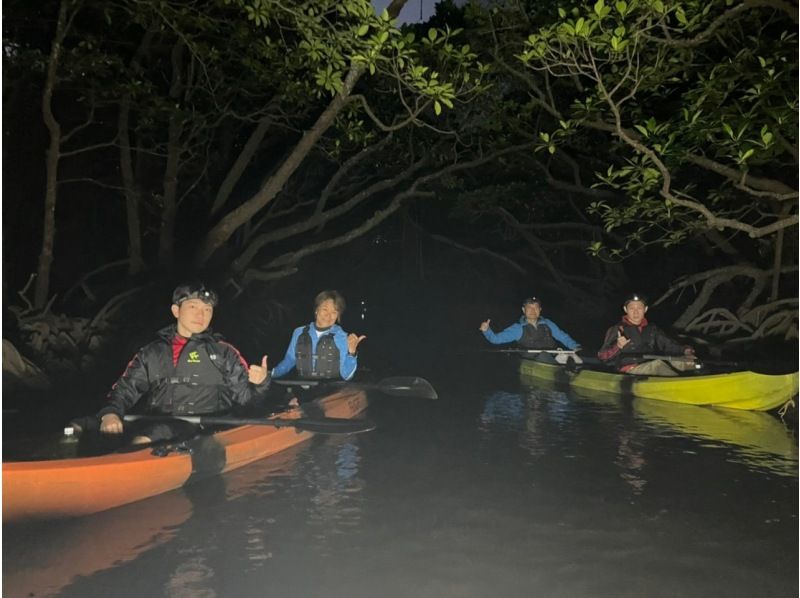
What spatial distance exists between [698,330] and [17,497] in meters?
10.6

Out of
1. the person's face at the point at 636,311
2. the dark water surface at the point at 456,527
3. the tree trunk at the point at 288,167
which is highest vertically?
the tree trunk at the point at 288,167

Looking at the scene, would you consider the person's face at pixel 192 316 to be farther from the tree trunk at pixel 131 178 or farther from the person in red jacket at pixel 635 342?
the tree trunk at pixel 131 178

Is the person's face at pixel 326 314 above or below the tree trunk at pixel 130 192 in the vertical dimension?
below

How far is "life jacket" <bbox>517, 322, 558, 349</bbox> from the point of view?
436 inches

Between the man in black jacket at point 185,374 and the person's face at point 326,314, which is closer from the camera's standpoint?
the man in black jacket at point 185,374

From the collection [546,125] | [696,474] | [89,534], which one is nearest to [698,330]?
[546,125]

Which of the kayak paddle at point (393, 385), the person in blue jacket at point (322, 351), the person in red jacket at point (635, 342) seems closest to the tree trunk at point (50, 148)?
the person in blue jacket at point (322, 351)

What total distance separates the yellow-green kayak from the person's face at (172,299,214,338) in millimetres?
5140

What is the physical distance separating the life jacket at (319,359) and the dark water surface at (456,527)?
1.25m

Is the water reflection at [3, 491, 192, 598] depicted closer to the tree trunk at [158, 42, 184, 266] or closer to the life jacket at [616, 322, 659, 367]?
the life jacket at [616, 322, 659, 367]

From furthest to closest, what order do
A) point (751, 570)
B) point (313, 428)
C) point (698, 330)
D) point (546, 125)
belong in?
point (546, 125) < point (698, 330) < point (313, 428) < point (751, 570)

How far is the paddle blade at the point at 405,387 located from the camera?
744cm

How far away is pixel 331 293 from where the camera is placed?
692cm

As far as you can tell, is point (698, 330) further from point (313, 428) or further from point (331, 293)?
point (313, 428)
